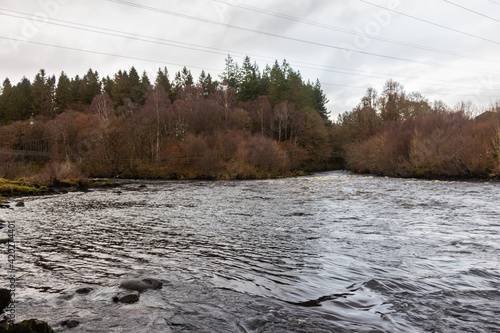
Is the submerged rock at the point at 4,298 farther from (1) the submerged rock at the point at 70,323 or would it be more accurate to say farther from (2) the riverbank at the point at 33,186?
(2) the riverbank at the point at 33,186

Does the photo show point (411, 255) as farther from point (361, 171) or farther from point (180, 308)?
point (361, 171)

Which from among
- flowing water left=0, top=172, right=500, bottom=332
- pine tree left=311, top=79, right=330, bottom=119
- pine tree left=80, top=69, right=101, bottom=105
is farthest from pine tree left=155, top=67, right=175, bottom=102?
flowing water left=0, top=172, right=500, bottom=332

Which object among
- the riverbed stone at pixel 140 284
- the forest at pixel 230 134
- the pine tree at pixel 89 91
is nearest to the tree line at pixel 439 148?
the forest at pixel 230 134

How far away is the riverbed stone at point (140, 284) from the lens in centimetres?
661

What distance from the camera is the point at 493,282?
661 centimetres

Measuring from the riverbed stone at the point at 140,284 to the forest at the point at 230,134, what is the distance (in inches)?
1255

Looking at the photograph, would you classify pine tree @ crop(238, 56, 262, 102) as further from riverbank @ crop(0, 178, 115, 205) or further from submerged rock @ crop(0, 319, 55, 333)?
submerged rock @ crop(0, 319, 55, 333)

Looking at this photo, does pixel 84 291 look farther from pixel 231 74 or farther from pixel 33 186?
pixel 231 74

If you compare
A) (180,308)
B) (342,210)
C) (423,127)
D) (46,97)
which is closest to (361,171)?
(423,127)

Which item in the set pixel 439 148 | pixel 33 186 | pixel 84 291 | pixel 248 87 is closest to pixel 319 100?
pixel 248 87

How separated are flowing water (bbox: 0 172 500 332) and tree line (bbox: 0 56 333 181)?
28.5 metres

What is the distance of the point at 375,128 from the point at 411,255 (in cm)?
6459

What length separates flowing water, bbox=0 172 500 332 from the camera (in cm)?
522

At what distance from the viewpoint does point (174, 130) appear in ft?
206
